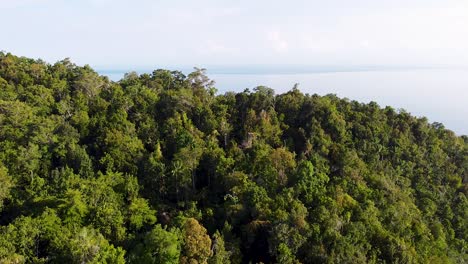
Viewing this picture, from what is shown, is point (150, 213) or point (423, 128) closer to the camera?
point (150, 213)

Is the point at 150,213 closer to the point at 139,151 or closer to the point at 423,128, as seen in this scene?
the point at 139,151

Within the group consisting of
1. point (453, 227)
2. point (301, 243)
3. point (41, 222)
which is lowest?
point (453, 227)

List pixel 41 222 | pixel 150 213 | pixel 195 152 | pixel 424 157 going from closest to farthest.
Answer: pixel 41 222
pixel 150 213
pixel 195 152
pixel 424 157

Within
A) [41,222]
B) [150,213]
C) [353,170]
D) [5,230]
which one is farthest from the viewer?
[353,170]

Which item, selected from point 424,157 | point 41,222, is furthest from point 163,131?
point 424,157

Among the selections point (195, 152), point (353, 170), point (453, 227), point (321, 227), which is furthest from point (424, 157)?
point (195, 152)

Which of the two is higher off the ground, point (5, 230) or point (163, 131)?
point (163, 131)
